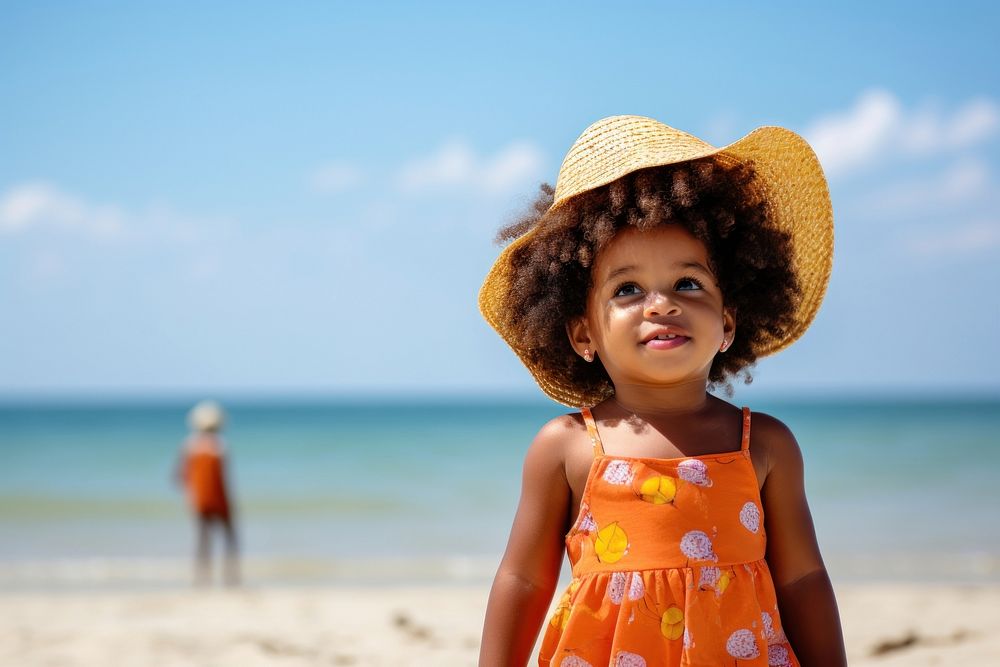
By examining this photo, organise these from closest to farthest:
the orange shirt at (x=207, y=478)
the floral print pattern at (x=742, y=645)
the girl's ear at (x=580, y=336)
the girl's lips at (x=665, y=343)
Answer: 1. the floral print pattern at (x=742, y=645)
2. the girl's lips at (x=665, y=343)
3. the girl's ear at (x=580, y=336)
4. the orange shirt at (x=207, y=478)

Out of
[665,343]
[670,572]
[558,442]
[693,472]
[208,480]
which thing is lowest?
[670,572]

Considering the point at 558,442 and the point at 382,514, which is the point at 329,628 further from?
the point at 382,514

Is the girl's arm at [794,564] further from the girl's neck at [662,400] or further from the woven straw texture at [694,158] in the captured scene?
the woven straw texture at [694,158]

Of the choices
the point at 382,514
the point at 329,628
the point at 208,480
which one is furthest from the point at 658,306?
the point at 382,514

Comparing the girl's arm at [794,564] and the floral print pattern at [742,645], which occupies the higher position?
the girl's arm at [794,564]

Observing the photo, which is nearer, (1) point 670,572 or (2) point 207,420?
(1) point 670,572

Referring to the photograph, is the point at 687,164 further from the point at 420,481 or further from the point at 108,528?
the point at 420,481

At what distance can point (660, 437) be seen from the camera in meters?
2.10

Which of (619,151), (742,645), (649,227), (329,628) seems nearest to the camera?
(742,645)

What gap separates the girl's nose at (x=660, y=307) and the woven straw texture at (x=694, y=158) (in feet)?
0.89

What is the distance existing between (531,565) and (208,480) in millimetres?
7216

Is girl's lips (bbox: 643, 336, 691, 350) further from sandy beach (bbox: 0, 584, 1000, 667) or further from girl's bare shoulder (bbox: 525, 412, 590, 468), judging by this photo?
sandy beach (bbox: 0, 584, 1000, 667)

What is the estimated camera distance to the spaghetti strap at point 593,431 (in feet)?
6.88

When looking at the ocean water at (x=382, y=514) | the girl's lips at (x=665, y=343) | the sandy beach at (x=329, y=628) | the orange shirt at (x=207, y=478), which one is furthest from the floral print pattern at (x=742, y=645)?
the orange shirt at (x=207, y=478)
